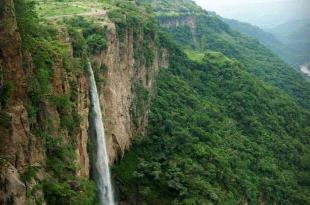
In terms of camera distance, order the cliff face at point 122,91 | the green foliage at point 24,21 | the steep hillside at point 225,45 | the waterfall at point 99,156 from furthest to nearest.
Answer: the steep hillside at point 225,45, the cliff face at point 122,91, the waterfall at point 99,156, the green foliage at point 24,21

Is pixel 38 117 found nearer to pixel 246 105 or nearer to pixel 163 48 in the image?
pixel 163 48

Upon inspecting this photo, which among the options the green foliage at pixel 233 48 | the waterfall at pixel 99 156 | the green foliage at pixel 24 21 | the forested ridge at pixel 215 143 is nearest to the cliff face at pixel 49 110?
the green foliage at pixel 24 21

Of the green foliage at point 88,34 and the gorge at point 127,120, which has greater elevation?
the green foliage at point 88,34

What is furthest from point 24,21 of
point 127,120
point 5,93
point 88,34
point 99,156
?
point 127,120

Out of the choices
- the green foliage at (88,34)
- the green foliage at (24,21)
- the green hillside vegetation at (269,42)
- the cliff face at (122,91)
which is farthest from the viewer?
the green hillside vegetation at (269,42)

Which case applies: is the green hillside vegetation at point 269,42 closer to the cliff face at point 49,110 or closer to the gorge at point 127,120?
the gorge at point 127,120

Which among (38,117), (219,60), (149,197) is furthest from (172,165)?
(219,60)

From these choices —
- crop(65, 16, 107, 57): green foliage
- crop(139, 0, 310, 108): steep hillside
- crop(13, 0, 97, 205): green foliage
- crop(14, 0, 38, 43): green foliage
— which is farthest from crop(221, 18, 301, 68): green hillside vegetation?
crop(14, 0, 38, 43): green foliage
